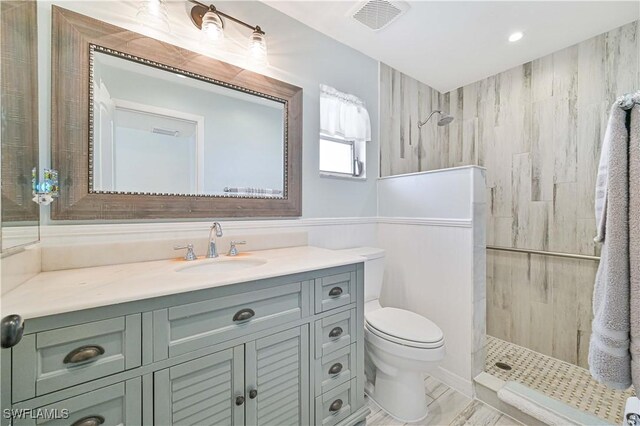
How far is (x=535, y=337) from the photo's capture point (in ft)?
7.11

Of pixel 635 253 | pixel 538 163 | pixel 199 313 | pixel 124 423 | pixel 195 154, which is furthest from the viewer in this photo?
pixel 538 163

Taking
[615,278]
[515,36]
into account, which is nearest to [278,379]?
[615,278]

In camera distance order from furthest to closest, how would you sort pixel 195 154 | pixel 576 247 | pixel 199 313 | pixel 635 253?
pixel 576 247 → pixel 195 154 → pixel 199 313 → pixel 635 253

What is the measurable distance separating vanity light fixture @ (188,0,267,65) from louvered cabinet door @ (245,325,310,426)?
149 centimetres

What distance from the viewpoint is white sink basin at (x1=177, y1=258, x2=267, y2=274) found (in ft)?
4.00

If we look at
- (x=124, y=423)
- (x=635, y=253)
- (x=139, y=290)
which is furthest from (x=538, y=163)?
(x=124, y=423)

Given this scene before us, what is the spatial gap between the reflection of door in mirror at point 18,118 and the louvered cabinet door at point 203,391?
63 centimetres

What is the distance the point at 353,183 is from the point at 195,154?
118cm

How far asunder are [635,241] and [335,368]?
1149 millimetres

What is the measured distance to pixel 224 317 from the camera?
3.04 feet

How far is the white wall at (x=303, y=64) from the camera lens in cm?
106

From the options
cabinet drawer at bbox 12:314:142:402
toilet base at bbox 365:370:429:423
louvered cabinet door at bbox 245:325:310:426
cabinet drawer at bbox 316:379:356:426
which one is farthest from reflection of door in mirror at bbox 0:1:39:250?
toilet base at bbox 365:370:429:423

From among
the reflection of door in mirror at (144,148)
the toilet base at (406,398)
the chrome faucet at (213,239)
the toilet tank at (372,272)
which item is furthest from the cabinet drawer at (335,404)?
the reflection of door in mirror at (144,148)

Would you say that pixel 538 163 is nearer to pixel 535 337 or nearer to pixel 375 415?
pixel 535 337
